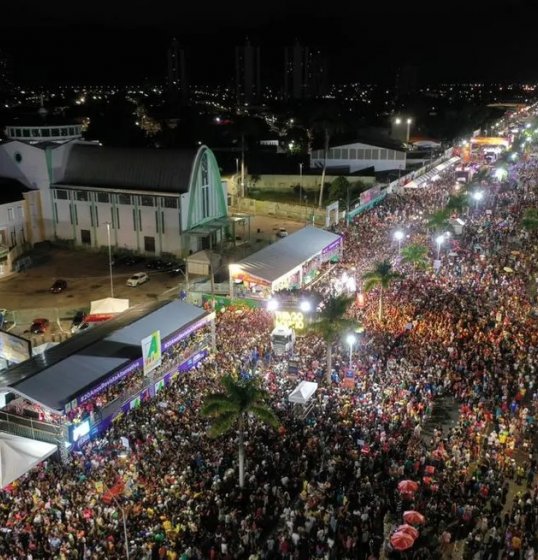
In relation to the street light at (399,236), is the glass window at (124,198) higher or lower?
higher

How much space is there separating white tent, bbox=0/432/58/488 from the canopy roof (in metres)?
15.7

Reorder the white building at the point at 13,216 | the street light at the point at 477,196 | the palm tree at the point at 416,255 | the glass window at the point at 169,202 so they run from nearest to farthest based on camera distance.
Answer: the palm tree at the point at 416,255 < the glass window at the point at 169,202 < the white building at the point at 13,216 < the street light at the point at 477,196

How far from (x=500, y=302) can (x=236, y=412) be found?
60.1ft

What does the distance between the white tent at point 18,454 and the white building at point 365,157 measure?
62170 millimetres

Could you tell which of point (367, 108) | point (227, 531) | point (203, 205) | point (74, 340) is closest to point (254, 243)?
point (203, 205)

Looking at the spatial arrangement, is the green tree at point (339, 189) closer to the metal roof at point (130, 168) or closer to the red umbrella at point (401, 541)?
the metal roof at point (130, 168)

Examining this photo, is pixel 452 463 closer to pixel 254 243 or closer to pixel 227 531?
pixel 227 531

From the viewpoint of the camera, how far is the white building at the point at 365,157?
7581 cm

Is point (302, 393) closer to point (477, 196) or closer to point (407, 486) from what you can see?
point (407, 486)

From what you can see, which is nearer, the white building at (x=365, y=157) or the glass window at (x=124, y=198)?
the glass window at (x=124, y=198)

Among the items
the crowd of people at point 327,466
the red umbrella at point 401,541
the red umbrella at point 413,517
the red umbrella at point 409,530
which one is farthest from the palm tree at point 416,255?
the red umbrella at point 401,541

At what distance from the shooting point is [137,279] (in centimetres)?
4034

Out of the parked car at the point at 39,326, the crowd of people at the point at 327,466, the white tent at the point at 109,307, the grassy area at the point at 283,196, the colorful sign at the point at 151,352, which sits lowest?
the grassy area at the point at 283,196

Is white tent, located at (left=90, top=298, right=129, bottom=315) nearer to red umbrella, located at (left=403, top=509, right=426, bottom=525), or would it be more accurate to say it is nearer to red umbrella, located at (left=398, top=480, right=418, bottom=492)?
red umbrella, located at (left=398, top=480, right=418, bottom=492)
